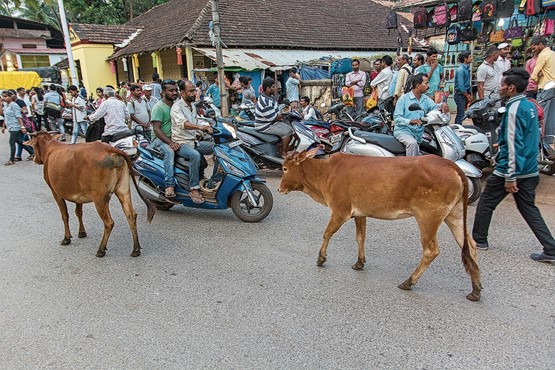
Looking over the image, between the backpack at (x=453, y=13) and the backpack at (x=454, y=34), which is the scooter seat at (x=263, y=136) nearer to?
the backpack at (x=453, y=13)

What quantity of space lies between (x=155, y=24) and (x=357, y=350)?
79.5 feet

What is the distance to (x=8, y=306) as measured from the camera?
11.7ft

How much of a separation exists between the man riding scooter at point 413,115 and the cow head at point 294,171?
2214mm

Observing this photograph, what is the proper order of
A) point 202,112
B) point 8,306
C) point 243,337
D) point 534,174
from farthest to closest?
1. point 202,112
2. point 534,174
3. point 8,306
4. point 243,337

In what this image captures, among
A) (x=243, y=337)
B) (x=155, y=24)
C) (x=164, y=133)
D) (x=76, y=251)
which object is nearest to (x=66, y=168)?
(x=76, y=251)

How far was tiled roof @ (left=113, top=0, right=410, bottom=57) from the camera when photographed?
19.4 metres

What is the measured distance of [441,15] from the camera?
12.1m

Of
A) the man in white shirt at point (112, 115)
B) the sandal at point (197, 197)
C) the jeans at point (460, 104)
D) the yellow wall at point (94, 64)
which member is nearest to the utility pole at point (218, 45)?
the man in white shirt at point (112, 115)

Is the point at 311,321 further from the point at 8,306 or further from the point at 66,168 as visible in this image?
the point at 66,168

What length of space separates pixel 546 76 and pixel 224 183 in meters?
6.07

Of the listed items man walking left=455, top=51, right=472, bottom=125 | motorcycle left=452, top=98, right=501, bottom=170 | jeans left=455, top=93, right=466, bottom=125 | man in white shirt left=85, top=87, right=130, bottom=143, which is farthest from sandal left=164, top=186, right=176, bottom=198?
jeans left=455, top=93, right=466, bottom=125

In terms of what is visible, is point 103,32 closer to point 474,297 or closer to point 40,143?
point 40,143

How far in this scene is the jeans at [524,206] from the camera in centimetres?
392

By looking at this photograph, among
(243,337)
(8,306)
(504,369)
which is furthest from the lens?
(8,306)
